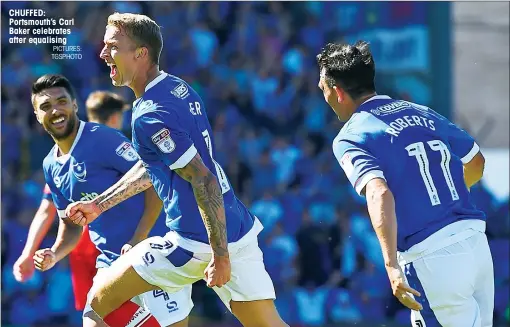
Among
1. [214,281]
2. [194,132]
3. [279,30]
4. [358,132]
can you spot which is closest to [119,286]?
[214,281]

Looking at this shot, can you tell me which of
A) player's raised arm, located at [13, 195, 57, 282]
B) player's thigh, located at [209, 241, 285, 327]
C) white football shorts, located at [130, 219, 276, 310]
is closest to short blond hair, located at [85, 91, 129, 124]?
player's raised arm, located at [13, 195, 57, 282]

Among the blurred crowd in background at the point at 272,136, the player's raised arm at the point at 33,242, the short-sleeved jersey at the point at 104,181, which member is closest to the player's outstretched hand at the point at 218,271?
the short-sleeved jersey at the point at 104,181

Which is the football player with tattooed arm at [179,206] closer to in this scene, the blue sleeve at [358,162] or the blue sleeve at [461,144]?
the blue sleeve at [358,162]

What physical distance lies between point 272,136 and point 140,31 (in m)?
7.19

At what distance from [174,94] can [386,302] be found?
7337 mm

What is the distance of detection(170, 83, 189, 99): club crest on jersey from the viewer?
16.6 feet

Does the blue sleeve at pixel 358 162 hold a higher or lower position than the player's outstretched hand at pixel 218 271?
higher

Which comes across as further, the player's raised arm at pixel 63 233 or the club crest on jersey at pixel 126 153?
the player's raised arm at pixel 63 233

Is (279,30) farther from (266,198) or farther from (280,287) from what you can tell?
(280,287)

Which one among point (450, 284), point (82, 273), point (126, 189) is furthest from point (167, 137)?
point (82, 273)

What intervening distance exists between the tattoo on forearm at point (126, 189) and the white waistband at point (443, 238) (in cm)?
162

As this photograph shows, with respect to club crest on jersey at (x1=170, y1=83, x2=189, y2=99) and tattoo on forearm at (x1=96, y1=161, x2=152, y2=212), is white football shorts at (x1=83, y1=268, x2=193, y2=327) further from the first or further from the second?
club crest on jersey at (x1=170, y1=83, x2=189, y2=99)

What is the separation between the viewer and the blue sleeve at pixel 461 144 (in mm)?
4902

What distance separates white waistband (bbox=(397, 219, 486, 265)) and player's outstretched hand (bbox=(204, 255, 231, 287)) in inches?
34.7
